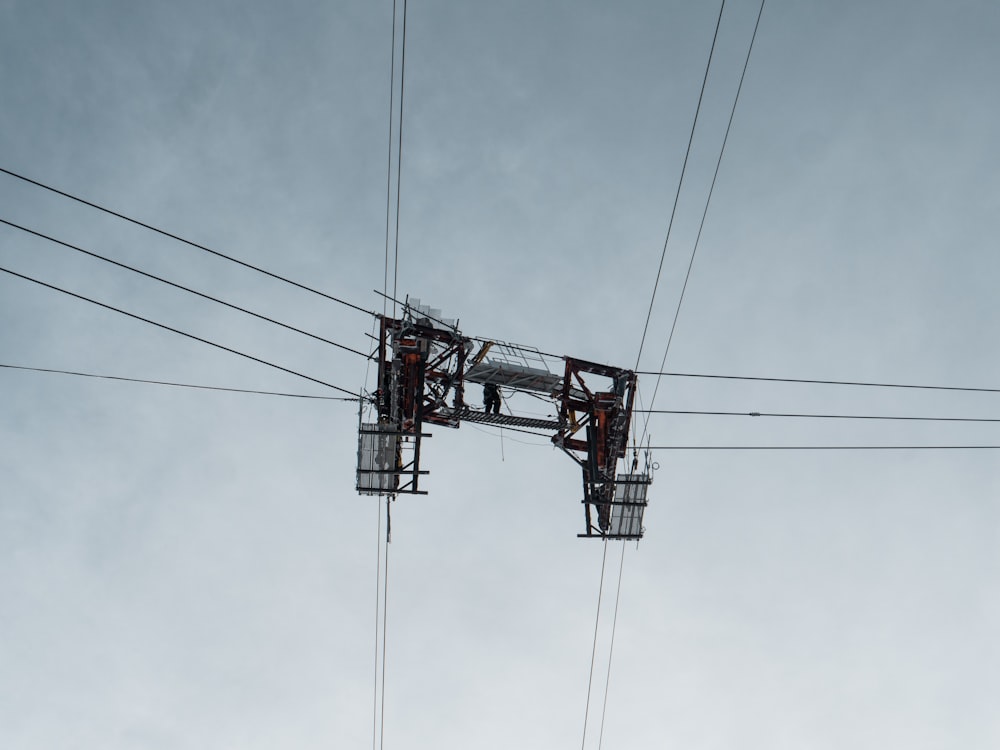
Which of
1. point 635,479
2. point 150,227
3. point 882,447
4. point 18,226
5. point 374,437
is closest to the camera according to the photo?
point 18,226

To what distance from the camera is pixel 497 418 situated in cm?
1644

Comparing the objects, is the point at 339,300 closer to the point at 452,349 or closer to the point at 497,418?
the point at 452,349

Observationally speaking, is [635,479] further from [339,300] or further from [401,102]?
[401,102]

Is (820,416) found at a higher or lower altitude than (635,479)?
higher

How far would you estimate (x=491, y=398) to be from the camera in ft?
55.2

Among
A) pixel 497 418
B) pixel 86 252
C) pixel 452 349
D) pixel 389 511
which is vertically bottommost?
pixel 389 511

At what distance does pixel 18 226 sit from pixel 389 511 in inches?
356

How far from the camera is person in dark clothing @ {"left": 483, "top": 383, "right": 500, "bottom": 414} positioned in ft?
55.1

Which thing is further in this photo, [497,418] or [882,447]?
[882,447]

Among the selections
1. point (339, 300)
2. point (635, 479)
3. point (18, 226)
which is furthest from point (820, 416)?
point (18, 226)

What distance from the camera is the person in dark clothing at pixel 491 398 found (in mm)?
16797

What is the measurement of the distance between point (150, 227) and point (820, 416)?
14.9m

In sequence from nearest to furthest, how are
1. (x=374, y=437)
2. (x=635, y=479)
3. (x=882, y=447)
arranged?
(x=374, y=437) → (x=635, y=479) → (x=882, y=447)

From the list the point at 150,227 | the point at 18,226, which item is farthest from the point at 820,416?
the point at 18,226
